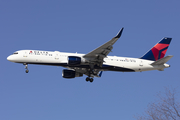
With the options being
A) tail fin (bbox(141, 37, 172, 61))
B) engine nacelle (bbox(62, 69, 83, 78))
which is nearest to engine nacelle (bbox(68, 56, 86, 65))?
engine nacelle (bbox(62, 69, 83, 78))

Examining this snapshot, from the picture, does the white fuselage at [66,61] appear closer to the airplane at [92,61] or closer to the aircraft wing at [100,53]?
the airplane at [92,61]

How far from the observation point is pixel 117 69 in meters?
44.4

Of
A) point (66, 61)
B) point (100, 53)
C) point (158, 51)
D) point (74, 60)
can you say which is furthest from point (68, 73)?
point (158, 51)

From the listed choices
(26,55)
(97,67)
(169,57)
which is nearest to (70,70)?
(97,67)

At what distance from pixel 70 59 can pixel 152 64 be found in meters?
13.6

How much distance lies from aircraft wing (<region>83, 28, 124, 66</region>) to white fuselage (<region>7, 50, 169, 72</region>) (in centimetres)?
133

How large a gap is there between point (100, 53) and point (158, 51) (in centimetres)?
1263

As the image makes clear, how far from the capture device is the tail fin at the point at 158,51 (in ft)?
156

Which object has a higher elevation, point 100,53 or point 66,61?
point 100,53

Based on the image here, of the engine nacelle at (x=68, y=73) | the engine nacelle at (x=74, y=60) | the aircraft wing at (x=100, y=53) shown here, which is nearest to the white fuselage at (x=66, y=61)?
the engine nacelle at (x=74, y=60)

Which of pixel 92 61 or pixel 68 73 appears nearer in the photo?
pixel 92 61

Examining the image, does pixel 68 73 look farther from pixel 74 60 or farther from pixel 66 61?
pixel 74 60

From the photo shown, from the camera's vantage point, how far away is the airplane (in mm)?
40906

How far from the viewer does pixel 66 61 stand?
41.8 metres
